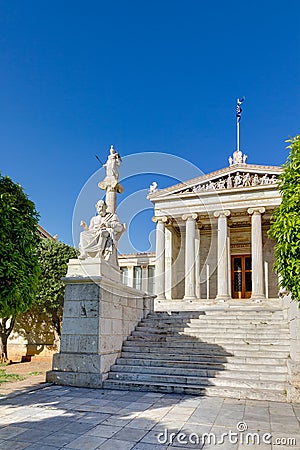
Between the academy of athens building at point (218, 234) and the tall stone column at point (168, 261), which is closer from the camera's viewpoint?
the academy of athens building at point (218, 234)

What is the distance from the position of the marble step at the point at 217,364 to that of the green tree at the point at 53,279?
10.7 meters

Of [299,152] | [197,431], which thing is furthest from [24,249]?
[299,152]

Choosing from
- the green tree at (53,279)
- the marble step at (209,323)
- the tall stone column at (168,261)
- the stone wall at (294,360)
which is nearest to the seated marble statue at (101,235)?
the marble step at (209,323)

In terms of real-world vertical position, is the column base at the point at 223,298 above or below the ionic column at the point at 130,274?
below

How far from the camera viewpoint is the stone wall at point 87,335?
816 centimetres

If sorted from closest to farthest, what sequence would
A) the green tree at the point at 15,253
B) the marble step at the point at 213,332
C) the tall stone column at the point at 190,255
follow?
the green tree at the point at 15,253 → the marble step at the point at 213,332 → the tall stone column at the point at 190,255

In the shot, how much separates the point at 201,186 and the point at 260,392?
1802cm

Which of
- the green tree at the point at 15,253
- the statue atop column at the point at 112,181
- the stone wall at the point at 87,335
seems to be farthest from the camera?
the statue atop column at the point at 112,181

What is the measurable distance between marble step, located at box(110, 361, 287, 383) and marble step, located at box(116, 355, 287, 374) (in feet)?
0.26

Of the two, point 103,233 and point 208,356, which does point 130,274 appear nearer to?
point 103,233

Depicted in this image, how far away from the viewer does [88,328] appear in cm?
841

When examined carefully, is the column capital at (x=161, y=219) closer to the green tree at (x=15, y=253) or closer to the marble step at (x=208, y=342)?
the marble step at (x=208, y=342)

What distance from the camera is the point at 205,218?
24.5 metres

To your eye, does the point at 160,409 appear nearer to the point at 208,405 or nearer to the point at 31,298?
the point at 208,405
